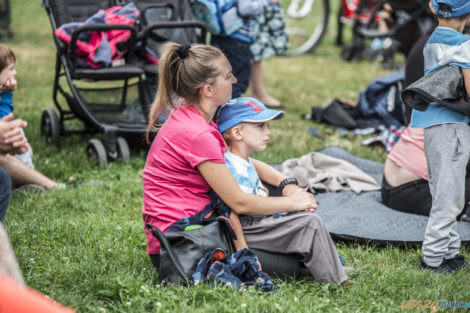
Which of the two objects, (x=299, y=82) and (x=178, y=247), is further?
(x=299, y=82)

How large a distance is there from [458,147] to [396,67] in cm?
604

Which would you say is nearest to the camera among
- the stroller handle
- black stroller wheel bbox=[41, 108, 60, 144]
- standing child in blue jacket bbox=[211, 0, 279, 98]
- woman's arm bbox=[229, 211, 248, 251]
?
woman's arm bbox=[229, 211, 248, 251]

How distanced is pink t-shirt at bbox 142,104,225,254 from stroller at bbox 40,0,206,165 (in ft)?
6.63

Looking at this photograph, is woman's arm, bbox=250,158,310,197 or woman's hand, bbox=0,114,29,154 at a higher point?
woman's hand, bbox=0,114,29,154

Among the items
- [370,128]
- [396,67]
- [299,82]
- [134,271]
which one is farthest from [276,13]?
[134,271]

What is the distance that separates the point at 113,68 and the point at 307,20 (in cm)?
645

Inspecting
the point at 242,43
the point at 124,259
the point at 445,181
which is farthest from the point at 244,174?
the point at 242,43

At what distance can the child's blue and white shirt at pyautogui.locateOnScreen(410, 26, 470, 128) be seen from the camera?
316 centimetres

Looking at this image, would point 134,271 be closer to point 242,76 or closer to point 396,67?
point 242,76

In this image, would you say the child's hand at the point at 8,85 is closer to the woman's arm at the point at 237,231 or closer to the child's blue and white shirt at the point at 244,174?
the child's blue and white shirt at the point at 244,174

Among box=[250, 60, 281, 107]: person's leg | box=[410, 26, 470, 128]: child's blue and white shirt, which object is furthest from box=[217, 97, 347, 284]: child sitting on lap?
box=[250, 60, 281, 107]: person's leg

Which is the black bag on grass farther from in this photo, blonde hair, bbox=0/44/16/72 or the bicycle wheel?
the bicycle wheel

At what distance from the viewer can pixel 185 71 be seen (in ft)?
9.42

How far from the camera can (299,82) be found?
830 cm
